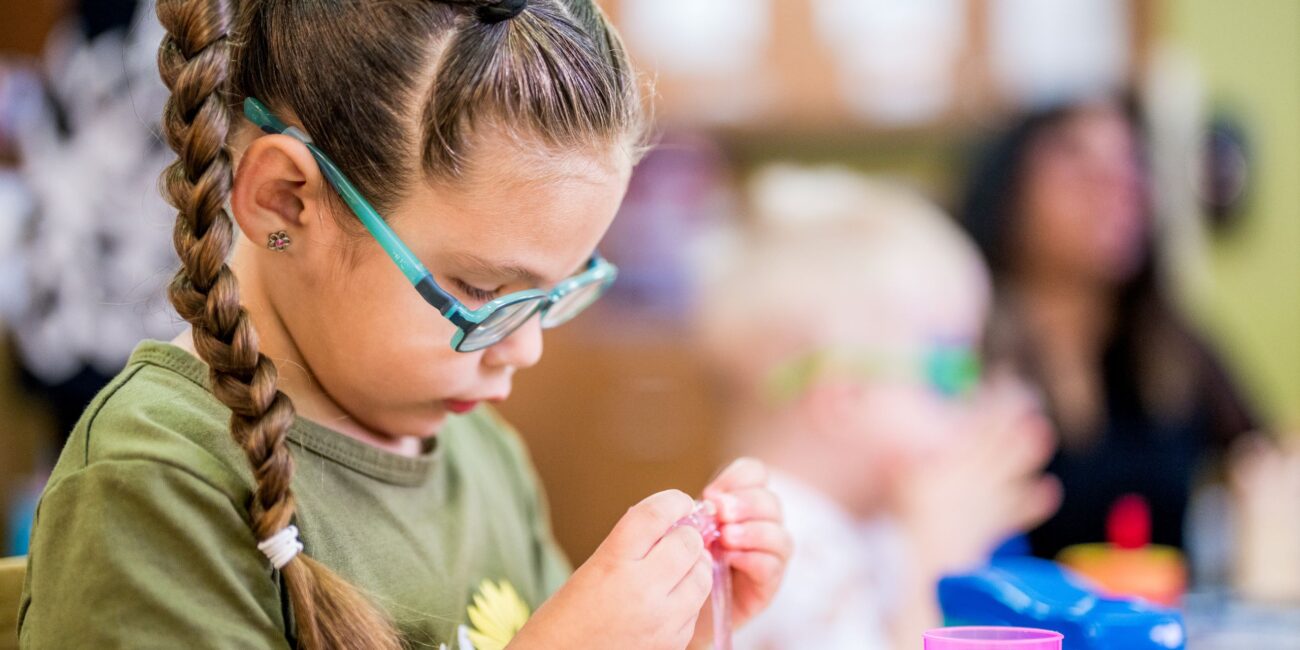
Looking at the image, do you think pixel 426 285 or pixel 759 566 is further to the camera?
pixel 759 566

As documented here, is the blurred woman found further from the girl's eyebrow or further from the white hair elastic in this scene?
the white hair elastic

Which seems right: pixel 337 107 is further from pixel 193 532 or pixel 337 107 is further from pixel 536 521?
pixel 536 521

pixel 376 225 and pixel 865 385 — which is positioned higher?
pixel 865 385

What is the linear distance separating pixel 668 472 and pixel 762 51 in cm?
109

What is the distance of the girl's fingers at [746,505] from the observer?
34.2 inches

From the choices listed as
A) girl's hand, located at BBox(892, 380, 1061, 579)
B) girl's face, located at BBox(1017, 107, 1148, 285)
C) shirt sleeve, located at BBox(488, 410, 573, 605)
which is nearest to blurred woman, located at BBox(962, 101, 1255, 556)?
girl's face, located at BBox(1017, 107, 1148, 285)

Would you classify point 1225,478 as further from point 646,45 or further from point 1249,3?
point 646,45

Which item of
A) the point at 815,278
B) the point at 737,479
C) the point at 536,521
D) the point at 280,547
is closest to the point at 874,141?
the point at 815,278

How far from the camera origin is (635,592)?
72cm

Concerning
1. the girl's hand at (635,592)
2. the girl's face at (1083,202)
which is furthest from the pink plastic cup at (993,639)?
the girl's face at (1083,202)

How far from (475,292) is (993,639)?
0.37m

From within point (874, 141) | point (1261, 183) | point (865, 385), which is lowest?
point (865, 385)

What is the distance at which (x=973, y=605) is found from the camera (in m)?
0.93

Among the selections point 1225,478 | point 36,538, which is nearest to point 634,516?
point 36,538
